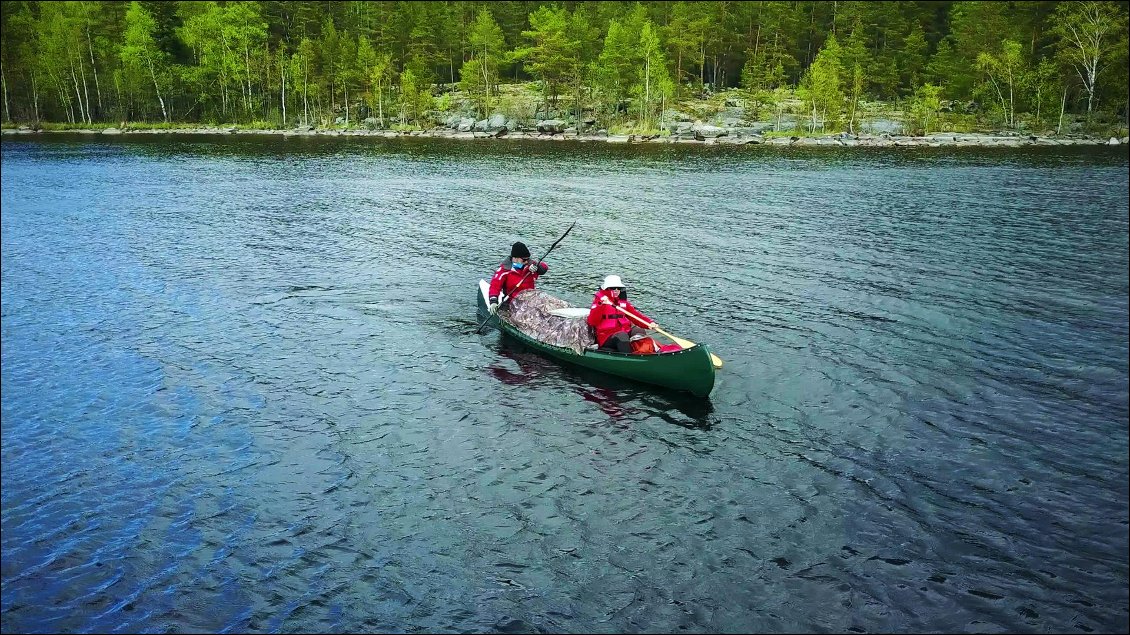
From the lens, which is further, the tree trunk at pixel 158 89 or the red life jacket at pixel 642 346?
the tree trunk at pixel 158 89

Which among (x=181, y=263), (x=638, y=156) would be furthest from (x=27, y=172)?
(x=638, y=156)

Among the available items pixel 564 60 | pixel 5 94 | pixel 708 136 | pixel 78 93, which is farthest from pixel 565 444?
pixel 5 94

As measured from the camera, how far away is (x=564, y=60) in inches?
4909

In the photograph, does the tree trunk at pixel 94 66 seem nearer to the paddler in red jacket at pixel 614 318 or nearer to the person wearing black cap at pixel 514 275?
the person wearing black cap at pixel 514 275

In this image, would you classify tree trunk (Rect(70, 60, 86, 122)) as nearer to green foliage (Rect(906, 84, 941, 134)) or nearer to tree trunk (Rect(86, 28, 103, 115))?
tree trunk (Rect(86, 28, 103, 115))

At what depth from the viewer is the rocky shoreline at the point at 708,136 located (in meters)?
100

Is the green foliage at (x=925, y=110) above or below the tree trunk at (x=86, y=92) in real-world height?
below

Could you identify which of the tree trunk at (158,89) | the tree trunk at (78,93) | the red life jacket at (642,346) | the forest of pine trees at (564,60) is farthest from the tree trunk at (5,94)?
the red life jacket at (642,346)

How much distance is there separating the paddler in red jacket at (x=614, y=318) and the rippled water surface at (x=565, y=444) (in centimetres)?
119

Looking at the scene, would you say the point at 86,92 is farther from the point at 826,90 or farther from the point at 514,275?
the point at 514,275

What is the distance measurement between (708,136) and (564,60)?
90.0 feet

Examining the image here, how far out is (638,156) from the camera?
3556 inches

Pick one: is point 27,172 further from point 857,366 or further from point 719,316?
point 857,366

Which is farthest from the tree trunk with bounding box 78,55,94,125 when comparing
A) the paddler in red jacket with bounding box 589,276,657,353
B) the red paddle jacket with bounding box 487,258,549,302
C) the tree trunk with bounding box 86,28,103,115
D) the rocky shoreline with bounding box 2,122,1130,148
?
the paddler in red jacket with bounding box 589,276,657,353
